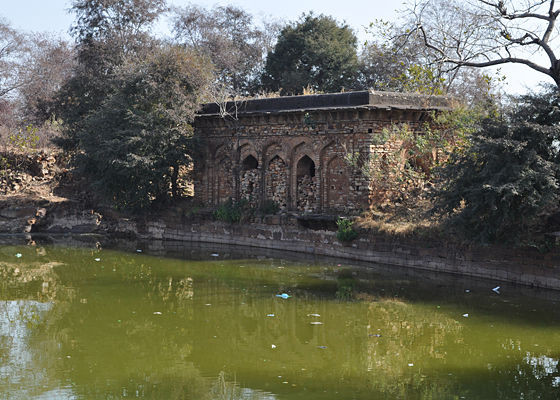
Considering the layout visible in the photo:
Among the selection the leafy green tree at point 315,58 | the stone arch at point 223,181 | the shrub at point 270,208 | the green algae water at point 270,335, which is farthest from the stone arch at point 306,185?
the leafy green tree at point 315,58

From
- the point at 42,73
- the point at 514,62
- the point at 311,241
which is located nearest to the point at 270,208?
the point at 311,241

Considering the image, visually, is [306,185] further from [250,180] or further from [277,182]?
[250,180]

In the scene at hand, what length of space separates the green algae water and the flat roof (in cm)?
513

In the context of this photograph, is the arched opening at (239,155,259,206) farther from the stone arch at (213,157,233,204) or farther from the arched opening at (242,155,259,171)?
the stone arch at (213,157,233,204)

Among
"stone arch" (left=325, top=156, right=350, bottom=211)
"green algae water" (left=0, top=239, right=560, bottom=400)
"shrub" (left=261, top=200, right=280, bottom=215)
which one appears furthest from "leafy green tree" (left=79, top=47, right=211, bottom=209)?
"green algae water" (left=0, top=239, right=560, bottom=400)

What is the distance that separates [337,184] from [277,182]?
2.60 meters

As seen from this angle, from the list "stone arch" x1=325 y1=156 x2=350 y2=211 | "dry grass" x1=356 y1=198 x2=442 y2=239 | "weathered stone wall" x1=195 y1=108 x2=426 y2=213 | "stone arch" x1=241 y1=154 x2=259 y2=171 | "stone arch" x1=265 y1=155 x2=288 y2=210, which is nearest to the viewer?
"dry grass" x1=356 y1=198 x2=442 y2=239

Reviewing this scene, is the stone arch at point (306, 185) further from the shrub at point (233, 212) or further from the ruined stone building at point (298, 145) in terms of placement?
the shrub at point (233, 212)

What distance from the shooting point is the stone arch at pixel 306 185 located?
21.3 meters

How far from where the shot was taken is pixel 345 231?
18.7m

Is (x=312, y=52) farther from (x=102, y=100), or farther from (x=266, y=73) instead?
(x=102, y=100)

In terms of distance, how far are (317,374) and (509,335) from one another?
3769 mm

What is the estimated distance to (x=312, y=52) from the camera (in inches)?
1337

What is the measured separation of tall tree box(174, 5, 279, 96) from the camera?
38625mm
